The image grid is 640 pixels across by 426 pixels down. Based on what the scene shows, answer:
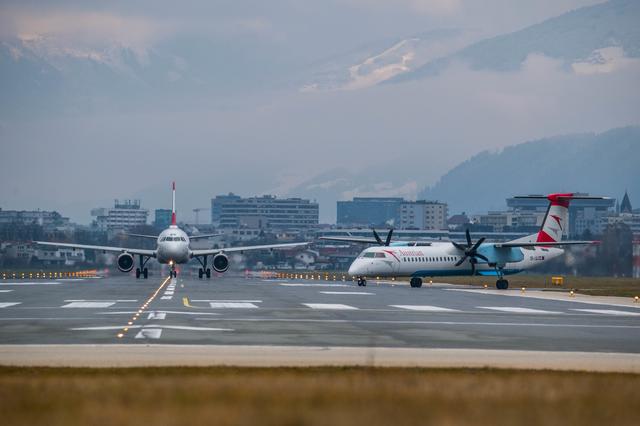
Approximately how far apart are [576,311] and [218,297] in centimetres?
1827

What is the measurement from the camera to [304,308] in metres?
46.6

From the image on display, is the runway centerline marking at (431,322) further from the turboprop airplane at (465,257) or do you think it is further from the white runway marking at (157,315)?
the turboprop airplane at (465,257)

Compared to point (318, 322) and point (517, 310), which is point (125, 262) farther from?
point (318, 322)

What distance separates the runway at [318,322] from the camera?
98.5 ft

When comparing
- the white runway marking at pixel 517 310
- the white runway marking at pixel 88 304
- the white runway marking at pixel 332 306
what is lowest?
the white runway marking at pixel 517 310

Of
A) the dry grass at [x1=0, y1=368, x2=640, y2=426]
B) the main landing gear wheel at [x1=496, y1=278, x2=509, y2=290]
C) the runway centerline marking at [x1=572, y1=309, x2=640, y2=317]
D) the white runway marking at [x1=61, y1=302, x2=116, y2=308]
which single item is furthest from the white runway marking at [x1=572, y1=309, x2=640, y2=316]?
the main landing gear wheel at [x1=496, y1=278, x2=509, y2=290]

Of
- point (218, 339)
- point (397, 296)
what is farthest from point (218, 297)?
point (218, 339)

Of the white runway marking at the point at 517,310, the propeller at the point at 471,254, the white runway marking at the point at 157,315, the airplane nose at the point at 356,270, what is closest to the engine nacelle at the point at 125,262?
the airplane nose at the point at 356,270

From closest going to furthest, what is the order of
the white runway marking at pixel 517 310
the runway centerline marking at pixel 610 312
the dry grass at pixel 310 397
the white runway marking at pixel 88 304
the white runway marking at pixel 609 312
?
the dry grass at pixel 310 397
the white runway marking at pixel 88 304
the runway centerline marking at pixel 610 312
the white runway marking at pixel 609 312
the white runway marking at pixel 517 310

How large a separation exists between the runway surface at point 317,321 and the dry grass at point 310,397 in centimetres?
795

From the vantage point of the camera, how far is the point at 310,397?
16.7 metres

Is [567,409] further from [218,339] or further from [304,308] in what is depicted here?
[304,308]

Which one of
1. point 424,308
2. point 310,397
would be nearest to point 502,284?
point 424,308

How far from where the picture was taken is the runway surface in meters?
30.2
